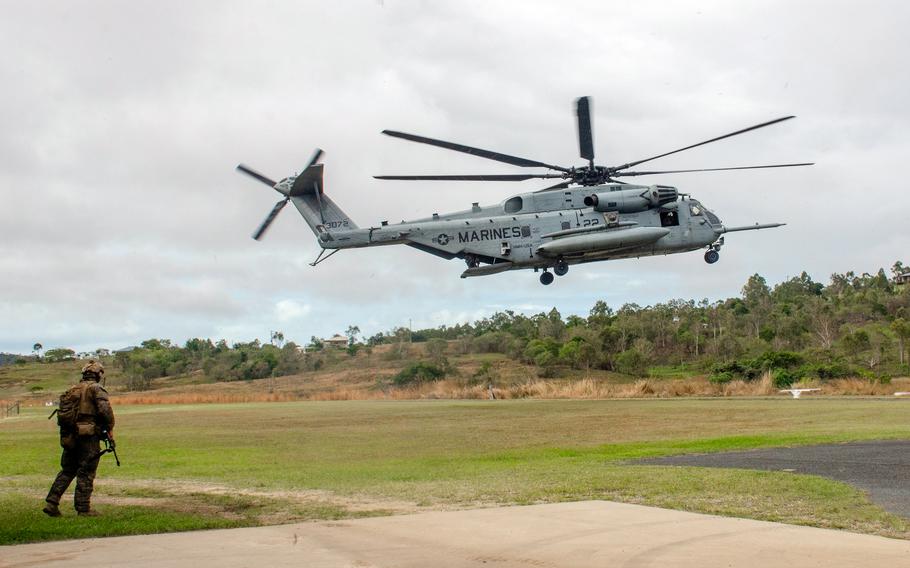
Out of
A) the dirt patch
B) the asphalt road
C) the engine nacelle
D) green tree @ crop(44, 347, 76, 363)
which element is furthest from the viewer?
green tree @ crop(44, 347, 76, 363)

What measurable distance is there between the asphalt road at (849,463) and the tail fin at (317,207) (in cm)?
1330

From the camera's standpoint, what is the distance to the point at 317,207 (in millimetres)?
29203

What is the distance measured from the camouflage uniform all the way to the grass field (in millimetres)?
525

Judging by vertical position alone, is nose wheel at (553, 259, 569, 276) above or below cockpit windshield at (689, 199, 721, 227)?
below

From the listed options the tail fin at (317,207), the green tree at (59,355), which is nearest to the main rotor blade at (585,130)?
the tail fin at (317,207)

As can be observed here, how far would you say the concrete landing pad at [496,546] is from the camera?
9.02 m

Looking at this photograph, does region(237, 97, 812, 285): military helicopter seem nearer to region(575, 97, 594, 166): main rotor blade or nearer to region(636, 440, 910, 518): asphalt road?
region(575, 97, 594, 166): main rotor blade

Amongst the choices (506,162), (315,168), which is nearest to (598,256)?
(506,162)

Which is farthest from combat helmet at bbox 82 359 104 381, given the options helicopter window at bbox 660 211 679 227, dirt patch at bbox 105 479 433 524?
helicopter window at bbox 660 211 679 227

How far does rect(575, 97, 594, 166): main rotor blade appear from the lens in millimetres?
24562

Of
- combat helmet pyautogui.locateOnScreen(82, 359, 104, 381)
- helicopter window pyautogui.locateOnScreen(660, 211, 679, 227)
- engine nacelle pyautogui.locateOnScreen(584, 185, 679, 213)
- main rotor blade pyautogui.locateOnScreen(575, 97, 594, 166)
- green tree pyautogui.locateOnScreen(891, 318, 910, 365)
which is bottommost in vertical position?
combat helmet pyautogui.locateOnScreen(82, 359, 104, 381)

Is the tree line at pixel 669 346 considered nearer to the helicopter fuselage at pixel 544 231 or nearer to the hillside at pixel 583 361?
the hillside at pixel 583 361

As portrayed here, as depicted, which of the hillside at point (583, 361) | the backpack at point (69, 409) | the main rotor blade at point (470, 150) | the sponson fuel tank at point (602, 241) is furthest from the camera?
the hillside at point (583, 361)

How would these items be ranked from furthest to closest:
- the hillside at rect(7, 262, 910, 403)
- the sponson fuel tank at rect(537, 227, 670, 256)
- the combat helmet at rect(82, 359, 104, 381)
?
the hillside at rect(7, 262, 910, 403) → the sponson fuel tank at rect(537, 227, 670, 256) → the combat helmet at rect(82, 359, 104, 381)
